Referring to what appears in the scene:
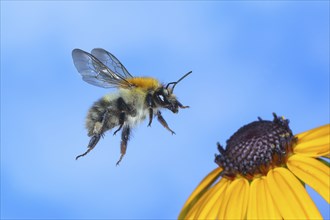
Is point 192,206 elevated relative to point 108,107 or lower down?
lower down

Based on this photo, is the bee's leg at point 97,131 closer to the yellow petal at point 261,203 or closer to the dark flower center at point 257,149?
the dark flower center at point 257,149

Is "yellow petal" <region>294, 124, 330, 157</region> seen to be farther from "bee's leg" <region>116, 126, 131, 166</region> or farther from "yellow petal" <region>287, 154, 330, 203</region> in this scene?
"bee's leg" <region>116, 126, 131, 166</region>

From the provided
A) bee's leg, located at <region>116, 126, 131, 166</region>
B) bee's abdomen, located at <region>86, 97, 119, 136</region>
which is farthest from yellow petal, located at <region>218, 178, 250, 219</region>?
bee's abdomen, located at <region>86, 97, 119, 136</region>

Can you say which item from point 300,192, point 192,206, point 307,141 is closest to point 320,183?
point 300,192

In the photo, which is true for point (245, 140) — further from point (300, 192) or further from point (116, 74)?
point (116, 74)

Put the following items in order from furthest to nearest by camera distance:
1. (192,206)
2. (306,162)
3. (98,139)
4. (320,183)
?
(98,139) < (192,206) < (306,162) < (320,183)

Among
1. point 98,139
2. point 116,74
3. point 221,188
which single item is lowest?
point 221,188

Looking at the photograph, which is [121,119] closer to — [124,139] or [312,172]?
[124,139]

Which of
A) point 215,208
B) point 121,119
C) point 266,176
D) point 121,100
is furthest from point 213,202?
point 121,100
